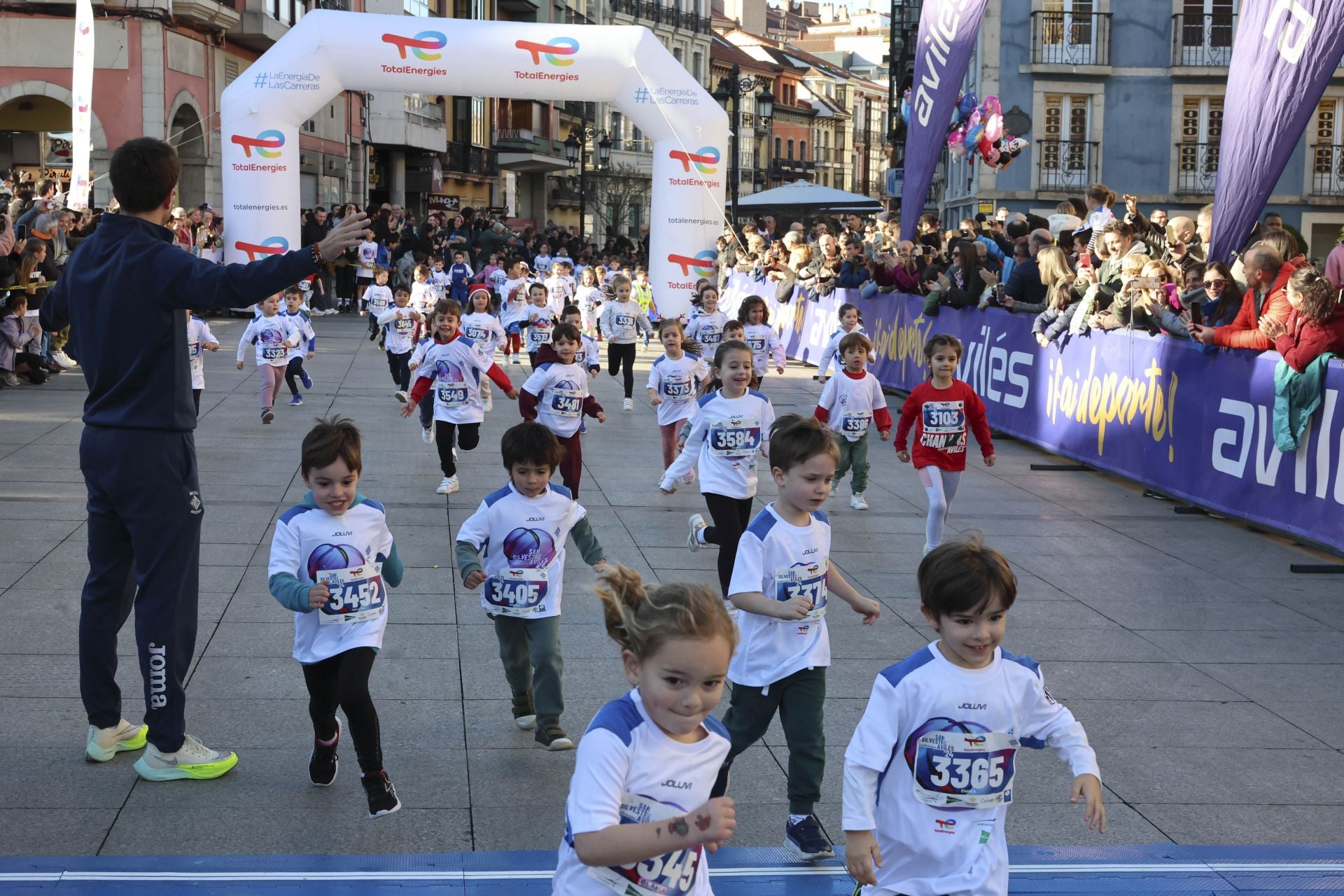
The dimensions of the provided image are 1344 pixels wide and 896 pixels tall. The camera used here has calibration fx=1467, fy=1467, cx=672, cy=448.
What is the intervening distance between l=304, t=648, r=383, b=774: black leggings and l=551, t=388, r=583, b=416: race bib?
5.89 metres

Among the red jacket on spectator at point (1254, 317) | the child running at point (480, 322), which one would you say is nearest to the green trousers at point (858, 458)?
the red jacket on spectator at point (1254, 317)

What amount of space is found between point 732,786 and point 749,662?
0.81 meters

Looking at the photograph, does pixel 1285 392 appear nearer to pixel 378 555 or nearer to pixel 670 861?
pixel 378 555

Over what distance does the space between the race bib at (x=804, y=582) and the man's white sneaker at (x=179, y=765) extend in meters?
2.21

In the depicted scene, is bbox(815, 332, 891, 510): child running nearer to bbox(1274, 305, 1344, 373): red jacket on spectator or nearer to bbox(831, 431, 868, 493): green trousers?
bbox(831, 431, 868, 493): green trousers

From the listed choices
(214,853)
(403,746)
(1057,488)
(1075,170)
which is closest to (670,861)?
(214,853)

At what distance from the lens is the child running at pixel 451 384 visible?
12.1 meters

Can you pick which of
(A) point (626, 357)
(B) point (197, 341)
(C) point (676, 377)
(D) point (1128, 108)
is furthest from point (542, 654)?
(D) point (1128, 108)

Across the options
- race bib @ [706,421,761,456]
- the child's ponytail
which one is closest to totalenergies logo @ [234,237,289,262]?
race bib @ [706,421,761,456]

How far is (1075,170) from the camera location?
1508 inches

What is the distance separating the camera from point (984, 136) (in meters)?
22.5

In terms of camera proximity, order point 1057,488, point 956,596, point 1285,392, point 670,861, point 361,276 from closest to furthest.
→ point 670,861
point 956,596
point 1285,392
point 1057,488
point 361,276

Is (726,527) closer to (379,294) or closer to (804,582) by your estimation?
(804,582)

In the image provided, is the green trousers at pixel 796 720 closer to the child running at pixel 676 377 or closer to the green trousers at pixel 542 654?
the green trousers at pixel 542 654
